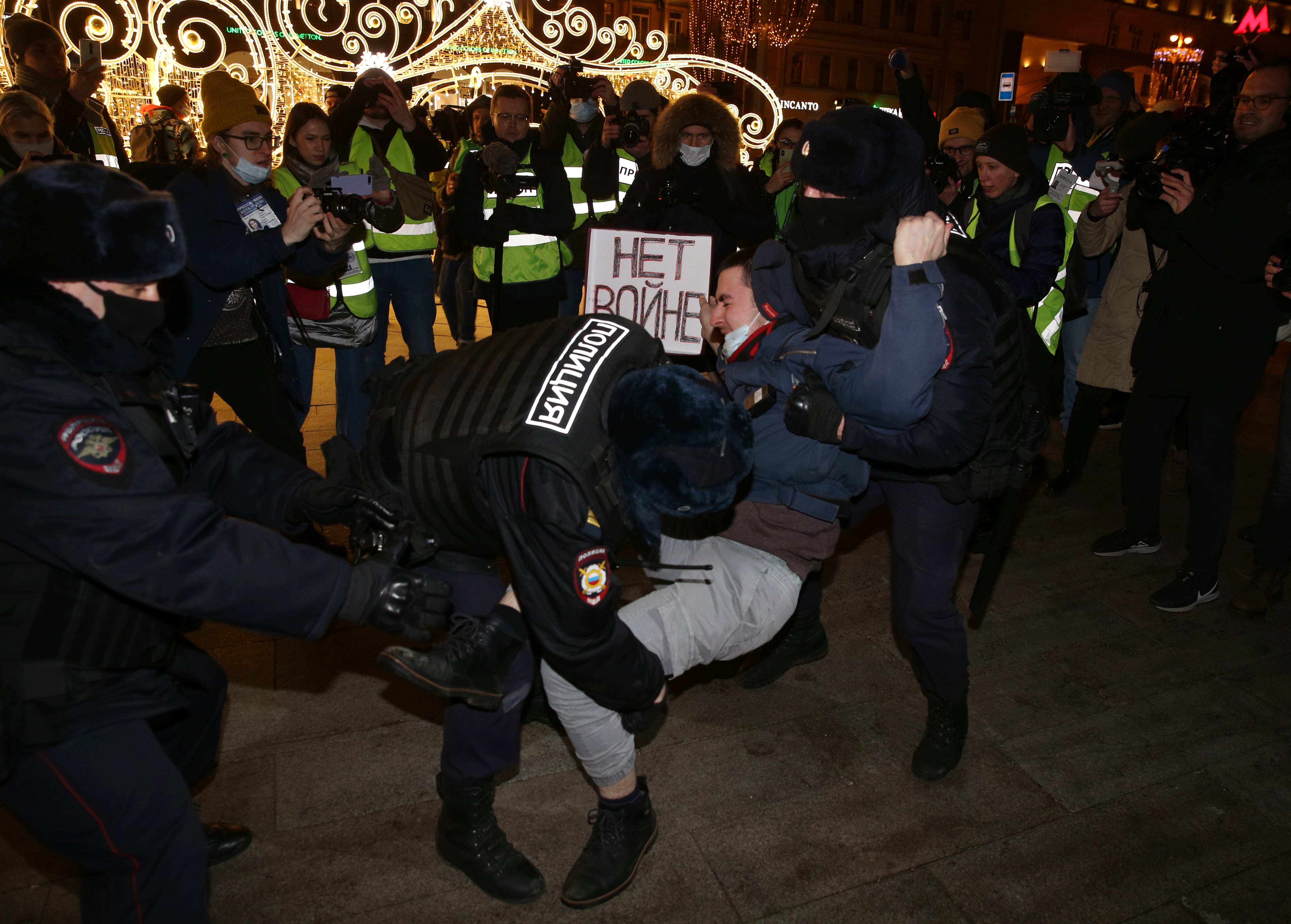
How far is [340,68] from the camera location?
30.9 ft

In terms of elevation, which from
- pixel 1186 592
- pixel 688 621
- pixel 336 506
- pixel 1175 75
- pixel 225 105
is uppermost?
pixel 1175 75

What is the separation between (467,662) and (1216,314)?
11.5ft

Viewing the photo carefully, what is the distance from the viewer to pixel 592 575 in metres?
1.77

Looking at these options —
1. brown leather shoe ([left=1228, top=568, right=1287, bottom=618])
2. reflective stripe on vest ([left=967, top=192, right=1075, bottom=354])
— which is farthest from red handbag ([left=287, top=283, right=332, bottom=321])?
brown leather shoe ([left=1228, top=568, right=1287, bottom=618])

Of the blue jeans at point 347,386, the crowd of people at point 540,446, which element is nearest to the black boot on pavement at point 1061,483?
the crowd of people at point 540,446

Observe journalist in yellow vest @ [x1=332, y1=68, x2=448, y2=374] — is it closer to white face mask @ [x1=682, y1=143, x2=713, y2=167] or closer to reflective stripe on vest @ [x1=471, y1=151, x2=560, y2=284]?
reflective stripe on vest @ [x1=471, y1=151, x2=560, y2=284]

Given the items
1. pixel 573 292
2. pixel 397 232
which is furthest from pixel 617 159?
pixel 397 232

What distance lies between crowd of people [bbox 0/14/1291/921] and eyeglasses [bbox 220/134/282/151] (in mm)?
13

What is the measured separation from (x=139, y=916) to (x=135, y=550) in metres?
0.76

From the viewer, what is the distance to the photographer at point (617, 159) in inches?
213

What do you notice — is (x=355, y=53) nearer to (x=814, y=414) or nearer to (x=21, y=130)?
(x=21, y=130)

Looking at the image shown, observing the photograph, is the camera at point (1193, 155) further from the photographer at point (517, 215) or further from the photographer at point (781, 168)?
the photographer at point (517, 215)

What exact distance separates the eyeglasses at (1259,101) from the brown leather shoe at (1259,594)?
2057 mm

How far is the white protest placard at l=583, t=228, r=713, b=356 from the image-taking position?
4.62 meters
